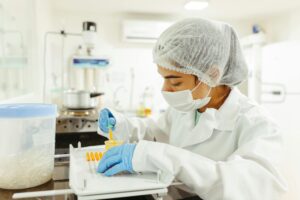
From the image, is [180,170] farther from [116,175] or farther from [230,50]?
[230,50]

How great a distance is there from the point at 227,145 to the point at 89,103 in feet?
3.60

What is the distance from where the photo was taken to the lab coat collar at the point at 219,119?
3.09 ft

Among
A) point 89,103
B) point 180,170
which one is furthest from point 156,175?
point 89,103

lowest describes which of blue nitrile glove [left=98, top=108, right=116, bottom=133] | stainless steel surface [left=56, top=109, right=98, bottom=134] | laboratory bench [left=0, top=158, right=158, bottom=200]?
laboratory bench [left=0, top=158, right=158, bottom=200]

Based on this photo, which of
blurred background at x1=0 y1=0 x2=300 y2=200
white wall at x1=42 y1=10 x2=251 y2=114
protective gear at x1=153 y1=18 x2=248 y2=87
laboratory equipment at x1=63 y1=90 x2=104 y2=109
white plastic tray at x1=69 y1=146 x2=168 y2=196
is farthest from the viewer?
white wall at x1=42 y1=10 x2=251 y2=114

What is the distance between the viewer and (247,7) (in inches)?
122

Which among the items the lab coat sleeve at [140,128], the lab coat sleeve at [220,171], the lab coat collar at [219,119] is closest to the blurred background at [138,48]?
the lab coat sleeve at [140,128]

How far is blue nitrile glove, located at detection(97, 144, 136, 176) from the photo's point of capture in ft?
2.13

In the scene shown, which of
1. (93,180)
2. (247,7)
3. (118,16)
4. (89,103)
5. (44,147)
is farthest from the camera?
(118,16)

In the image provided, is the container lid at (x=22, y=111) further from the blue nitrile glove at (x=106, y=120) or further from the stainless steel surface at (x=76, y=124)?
the stainless steel surface at (x=76, y=124)

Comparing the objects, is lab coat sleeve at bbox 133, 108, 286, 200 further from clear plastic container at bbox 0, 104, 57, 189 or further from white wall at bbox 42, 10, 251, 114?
white wall at bbox 42, 10, 251, 114

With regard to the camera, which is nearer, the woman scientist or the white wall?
the woman scientist

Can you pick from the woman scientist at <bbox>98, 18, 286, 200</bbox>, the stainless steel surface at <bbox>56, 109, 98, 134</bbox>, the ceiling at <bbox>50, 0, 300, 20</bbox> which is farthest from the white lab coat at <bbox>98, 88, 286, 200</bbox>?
the ceiling at <bbox>50, 0, 300, 20</bbox>

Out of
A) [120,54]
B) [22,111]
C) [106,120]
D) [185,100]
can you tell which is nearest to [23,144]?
[22,111]
